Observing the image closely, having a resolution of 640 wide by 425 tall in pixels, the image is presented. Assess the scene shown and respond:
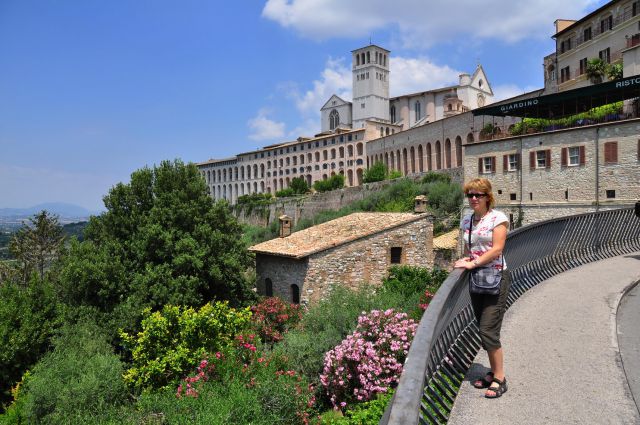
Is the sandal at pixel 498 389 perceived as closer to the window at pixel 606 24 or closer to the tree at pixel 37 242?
the window at pixel 606 24

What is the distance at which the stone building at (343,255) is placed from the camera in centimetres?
2548

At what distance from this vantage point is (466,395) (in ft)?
14.8

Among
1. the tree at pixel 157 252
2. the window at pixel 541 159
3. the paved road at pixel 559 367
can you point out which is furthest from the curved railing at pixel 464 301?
the tree at pixel 157 252

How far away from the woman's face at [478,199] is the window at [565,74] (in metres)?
46.8

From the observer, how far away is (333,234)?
1121 inches

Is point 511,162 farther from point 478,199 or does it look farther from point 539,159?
point 478,199

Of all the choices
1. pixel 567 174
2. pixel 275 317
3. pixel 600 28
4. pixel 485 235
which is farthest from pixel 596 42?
pixel 485 235

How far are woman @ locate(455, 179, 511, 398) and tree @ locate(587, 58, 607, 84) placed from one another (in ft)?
130

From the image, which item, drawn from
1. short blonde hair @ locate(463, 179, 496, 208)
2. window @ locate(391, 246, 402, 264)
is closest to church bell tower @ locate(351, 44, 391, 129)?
window @ locate(391, 246, 402, 264)

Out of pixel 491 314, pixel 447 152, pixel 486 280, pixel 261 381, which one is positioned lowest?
pixel 261 381

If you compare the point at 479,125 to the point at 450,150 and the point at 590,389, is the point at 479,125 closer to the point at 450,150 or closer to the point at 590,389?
the point at 450,150

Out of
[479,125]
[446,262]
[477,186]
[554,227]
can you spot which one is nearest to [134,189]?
[446,262]

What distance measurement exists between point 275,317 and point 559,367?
1753 centimetres

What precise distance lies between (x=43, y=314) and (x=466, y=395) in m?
27.1
